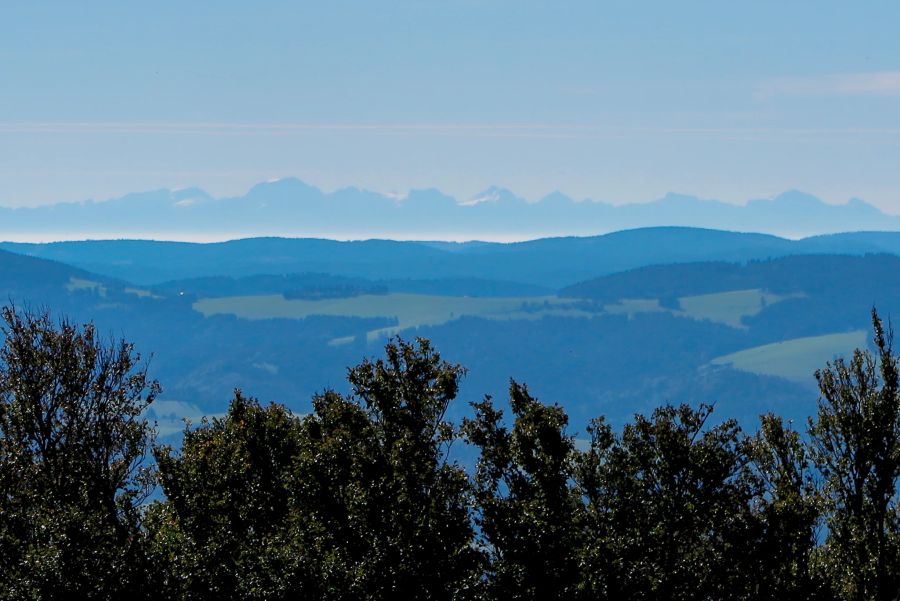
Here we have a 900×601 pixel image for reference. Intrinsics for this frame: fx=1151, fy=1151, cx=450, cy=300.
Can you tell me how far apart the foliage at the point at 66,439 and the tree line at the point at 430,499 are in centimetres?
13

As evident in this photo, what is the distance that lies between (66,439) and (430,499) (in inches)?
930

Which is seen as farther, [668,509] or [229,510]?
[229,510]

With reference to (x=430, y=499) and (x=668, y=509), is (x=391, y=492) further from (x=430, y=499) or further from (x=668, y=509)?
(x=668, y=509)

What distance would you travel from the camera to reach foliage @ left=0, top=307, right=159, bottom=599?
56.8 m

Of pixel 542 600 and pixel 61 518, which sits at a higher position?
pixel 61 518

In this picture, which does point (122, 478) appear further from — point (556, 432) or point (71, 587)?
point (556, 432)

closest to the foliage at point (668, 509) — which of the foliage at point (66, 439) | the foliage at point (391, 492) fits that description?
the foliage at point (391, 492)

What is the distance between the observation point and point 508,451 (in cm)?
5897

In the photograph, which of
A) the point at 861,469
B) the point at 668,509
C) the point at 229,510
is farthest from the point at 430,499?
the point at 861,469

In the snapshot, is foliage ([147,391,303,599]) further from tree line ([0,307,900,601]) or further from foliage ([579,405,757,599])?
foliage ([579,405,757,599])

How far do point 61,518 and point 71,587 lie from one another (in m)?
4.03

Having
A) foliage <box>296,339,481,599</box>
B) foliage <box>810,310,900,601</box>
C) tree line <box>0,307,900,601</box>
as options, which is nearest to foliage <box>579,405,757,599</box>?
tree line <box>0,307,900,601</box>

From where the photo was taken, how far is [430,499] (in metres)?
55.0

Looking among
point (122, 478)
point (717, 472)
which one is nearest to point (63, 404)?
point (122, 478)
